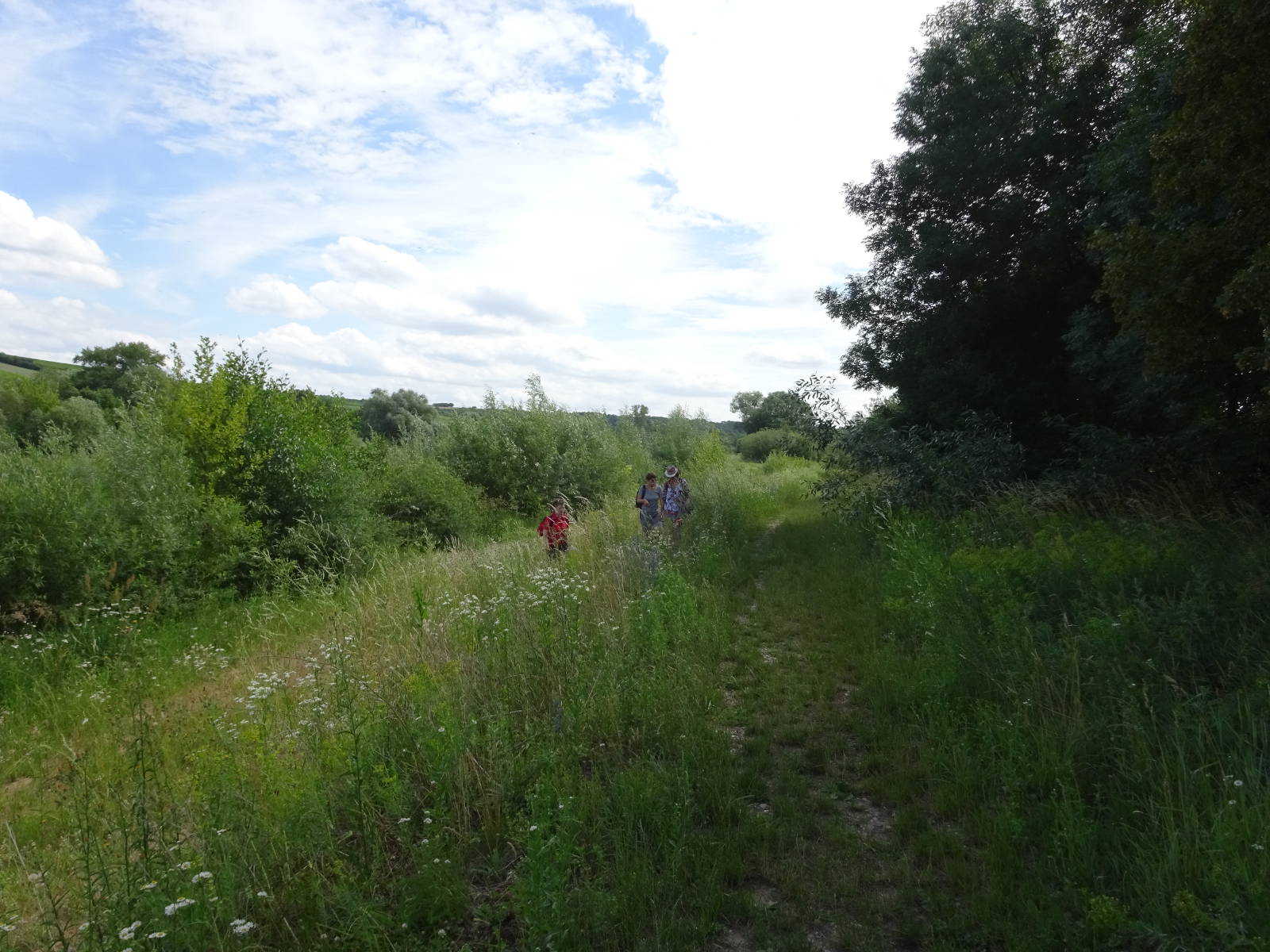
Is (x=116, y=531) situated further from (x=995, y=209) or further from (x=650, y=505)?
(x=995, y=209)

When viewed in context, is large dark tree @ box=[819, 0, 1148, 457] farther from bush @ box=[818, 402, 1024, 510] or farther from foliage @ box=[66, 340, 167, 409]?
foliage @ box=[66, 340, 167, 409]

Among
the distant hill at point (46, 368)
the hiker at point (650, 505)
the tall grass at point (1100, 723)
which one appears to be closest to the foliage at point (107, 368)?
the distant hill at point (46, 368)

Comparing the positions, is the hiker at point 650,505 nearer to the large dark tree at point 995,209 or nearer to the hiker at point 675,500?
the hiker at point 675,500

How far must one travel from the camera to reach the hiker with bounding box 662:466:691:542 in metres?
12.5

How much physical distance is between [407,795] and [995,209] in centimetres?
1369

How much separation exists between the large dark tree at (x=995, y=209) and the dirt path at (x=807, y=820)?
8.82 meters

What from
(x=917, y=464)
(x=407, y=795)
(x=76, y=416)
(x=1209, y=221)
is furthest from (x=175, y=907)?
(x=76, y=416)

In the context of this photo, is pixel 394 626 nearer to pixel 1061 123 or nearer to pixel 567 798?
pixel 567 798

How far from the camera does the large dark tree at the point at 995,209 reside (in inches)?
486

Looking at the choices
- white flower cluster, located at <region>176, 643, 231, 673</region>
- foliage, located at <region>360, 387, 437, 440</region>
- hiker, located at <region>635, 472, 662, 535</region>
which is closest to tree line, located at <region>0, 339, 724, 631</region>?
white flower cluster, located at <region>176, 643, 231, 673</region>

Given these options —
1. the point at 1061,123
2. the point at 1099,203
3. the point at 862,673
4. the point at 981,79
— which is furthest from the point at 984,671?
the point at 981,79

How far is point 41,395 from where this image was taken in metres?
48.6

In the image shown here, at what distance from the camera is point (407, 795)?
418 cm

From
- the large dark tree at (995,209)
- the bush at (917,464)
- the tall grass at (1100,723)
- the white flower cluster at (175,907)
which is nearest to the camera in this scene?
the white flower cluster at (175,907)
